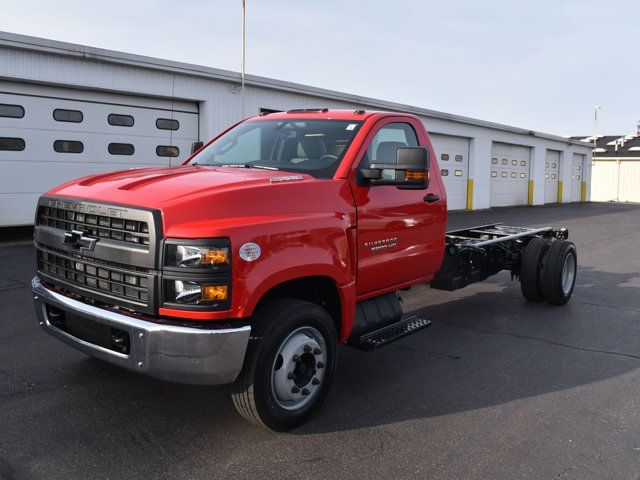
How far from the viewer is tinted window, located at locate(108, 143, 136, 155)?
1221 cm

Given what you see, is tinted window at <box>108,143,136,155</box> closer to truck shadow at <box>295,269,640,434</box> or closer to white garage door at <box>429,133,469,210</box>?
truck shadow at <box>295,269,640,434</box>

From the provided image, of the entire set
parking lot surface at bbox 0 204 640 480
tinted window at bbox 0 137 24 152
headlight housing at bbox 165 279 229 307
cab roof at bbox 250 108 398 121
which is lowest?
parking lot surface at bbox 0 204 640 480

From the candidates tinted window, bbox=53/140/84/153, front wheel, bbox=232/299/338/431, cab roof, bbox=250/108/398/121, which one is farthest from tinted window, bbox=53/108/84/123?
front wheel, bbox=232/299/338/431

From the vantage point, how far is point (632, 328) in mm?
6102

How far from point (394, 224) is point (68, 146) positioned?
9.41 m

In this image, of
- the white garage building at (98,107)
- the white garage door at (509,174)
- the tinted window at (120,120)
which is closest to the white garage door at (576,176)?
the white garage door at (509,174)

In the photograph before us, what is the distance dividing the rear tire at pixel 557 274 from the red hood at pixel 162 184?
422 cm

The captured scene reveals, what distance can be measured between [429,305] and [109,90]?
340 inches

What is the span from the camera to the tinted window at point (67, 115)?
11469mm

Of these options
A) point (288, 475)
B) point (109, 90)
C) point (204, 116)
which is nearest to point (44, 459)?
point (288, 475)

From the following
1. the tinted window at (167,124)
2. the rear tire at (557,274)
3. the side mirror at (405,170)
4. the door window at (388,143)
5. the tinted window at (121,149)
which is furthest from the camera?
the tinted window at (167,124)

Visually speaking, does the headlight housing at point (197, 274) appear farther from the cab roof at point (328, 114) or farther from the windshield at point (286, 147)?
the cab roof at point (328, 114)

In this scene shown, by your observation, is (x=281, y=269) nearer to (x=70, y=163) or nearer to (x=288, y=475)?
(x=288, y=475)

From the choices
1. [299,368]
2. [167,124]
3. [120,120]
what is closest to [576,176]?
[167,124]
